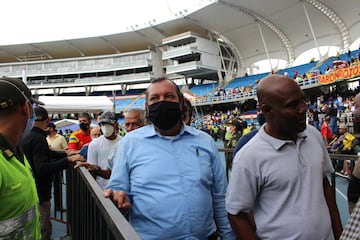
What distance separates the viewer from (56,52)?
55688 millimetres

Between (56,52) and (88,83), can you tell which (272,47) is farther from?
(56,52)

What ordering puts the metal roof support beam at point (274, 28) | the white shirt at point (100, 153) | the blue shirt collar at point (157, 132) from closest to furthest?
1. the blue shirt collar at point (157, 132)
2. the white shirt at point (100, 153)
3. the metal roof support beam at point (274, 28)

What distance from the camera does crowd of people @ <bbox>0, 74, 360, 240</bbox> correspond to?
5.07ft

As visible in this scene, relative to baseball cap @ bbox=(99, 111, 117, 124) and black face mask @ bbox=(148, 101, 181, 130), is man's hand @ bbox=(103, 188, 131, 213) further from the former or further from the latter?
baseball cap @ bbox=(99, 111, 117, 124)

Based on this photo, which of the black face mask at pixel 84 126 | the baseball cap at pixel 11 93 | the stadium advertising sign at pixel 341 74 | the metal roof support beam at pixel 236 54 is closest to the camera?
the baseball cap at pixel 11 93

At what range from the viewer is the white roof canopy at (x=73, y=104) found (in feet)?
39.6

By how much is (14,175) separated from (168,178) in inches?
31.1

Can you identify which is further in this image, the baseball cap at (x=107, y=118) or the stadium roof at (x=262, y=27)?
the stadium roof at (x=262, y=27)

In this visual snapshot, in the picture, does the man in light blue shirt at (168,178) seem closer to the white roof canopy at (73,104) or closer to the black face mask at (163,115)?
the black face mask at (163,115)

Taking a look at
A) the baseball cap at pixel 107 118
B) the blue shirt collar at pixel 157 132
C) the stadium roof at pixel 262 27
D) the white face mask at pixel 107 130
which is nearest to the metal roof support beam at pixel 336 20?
the stadium roof at pixel 262 27

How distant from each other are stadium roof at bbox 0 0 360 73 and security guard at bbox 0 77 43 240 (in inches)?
1289

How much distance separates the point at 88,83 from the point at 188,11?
22.8 m

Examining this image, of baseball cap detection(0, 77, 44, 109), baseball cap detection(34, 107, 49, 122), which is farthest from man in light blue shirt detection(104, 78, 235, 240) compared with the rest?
baseball cap detection(34, 107, 49, 122)

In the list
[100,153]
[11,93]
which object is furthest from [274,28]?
[11,93]
